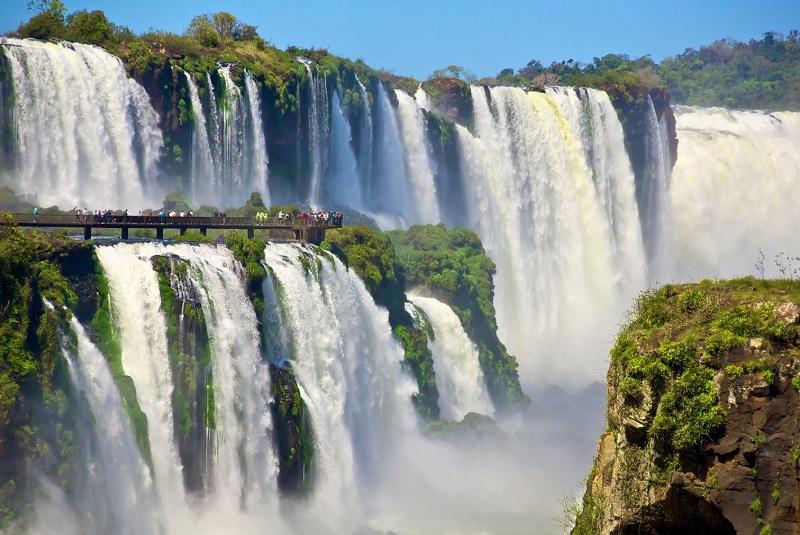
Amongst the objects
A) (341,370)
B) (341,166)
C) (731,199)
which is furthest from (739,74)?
(341,370)

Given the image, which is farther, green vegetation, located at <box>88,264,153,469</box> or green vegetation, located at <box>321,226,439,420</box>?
green vegetation, located at <box>321,226,439,420</box>

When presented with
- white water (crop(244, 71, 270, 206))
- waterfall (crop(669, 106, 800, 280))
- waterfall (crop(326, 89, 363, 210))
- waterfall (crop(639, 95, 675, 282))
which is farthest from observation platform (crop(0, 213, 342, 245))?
waterfall (crop(669, 106, 800, 280))

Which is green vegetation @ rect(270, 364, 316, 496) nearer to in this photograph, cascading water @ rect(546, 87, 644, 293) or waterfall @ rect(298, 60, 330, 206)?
waterfall @ rect(298, 60, 330, 206)

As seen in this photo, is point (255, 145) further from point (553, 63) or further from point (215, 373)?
point (553, 63)

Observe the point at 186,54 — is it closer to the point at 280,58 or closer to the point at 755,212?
the point at 280,58

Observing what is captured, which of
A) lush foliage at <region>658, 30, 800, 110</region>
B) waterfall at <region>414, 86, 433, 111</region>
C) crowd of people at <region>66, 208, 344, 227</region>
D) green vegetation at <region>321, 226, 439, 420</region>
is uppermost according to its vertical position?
lush foliage at <region>658, 30, 800, 110</region>
